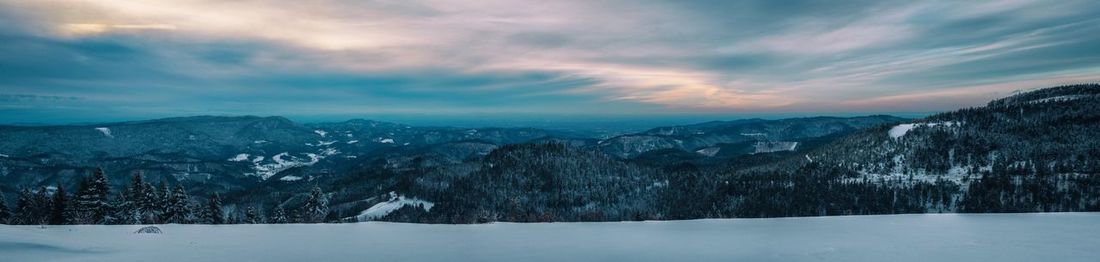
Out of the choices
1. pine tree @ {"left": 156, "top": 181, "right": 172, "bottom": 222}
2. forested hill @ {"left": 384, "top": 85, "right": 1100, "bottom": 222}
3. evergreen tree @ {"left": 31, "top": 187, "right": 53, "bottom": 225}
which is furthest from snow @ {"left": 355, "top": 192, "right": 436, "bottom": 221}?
pine tree @ {"left": 156, "top": 181, "right": 172, "bottom": 222}

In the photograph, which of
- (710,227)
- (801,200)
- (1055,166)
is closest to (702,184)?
(801,200)

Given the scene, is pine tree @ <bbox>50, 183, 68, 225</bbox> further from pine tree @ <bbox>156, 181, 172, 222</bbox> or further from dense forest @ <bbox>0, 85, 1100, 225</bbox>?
dense forest @ <bbox>0, 85, 1100, 225</bbox>

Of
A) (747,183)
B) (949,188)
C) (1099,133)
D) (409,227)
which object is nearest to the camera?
(409,227)

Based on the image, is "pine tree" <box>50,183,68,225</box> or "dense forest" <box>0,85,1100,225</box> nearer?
"pine tree" <box>50,183,68,225</box>

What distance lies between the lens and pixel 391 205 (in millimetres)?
180750

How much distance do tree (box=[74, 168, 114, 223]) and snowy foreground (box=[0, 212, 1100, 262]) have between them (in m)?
38.0

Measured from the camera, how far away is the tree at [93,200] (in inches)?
1619

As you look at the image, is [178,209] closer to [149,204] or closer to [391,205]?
[149,204]

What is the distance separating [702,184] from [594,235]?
190528mm

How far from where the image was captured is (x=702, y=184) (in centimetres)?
19150

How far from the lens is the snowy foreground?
8.57 meters

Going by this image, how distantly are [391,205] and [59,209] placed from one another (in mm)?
141312

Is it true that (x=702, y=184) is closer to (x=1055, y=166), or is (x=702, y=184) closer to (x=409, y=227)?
(x=1055, y=166)

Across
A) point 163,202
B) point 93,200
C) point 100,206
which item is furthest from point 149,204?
point 93,200
